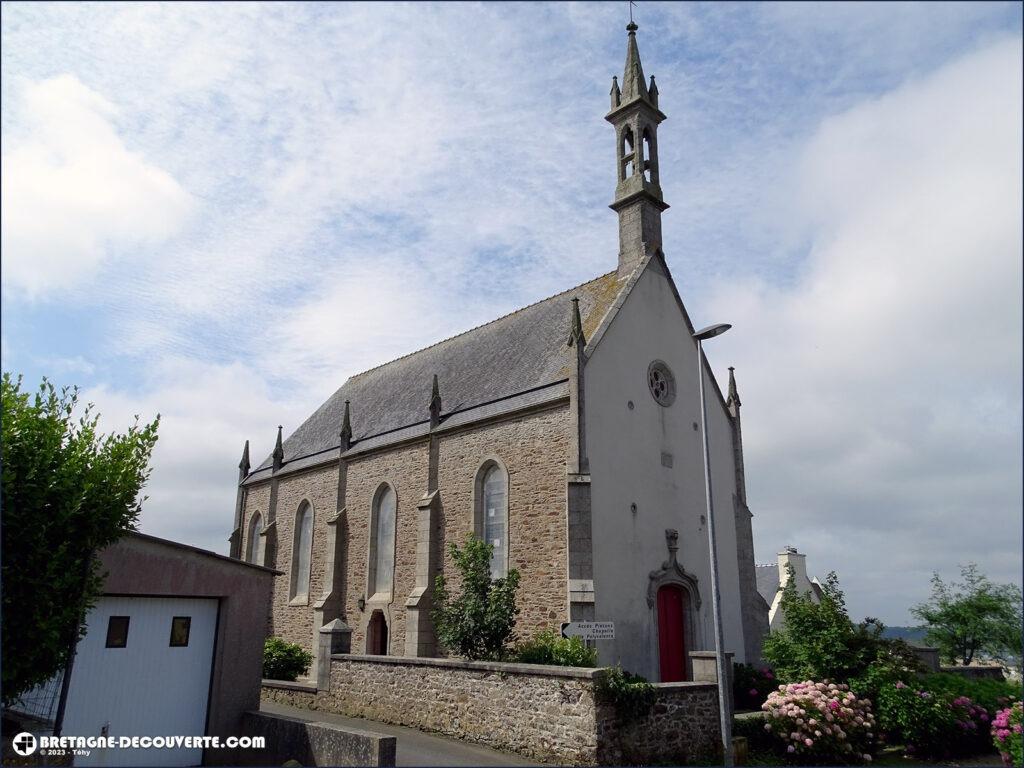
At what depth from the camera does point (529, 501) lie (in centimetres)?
1986

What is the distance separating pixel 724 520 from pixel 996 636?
54.4 feet

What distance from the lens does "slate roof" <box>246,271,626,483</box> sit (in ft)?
72.4

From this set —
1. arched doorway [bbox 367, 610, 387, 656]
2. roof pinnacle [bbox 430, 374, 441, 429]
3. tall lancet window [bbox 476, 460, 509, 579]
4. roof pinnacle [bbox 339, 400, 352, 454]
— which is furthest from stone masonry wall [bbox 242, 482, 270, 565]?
tall lancet window [bbox 476, 460, 509, 579]

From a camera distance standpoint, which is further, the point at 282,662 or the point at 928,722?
the point at 282,662

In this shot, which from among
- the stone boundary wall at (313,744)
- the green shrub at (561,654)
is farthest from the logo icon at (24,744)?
the green shrub at (561,654)

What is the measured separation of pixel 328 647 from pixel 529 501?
243 inches

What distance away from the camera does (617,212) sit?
2416 cm

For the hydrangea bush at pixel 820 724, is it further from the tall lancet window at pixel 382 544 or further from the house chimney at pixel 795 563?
the house chimney at pixel 795 563

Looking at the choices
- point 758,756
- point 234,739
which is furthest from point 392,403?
point 758,756

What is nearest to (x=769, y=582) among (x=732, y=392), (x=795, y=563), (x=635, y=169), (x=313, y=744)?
(x=795, y=563)

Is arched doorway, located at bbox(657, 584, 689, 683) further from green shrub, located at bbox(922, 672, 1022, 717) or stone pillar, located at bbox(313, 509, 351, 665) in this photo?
stone pillar, located at bbox(313, 509, 351, 665)

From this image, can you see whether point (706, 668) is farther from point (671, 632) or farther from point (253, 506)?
point (253, 506)

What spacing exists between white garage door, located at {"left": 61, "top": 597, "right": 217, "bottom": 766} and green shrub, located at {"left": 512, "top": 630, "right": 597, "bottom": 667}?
616 cm

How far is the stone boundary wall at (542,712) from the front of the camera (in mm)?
12039
